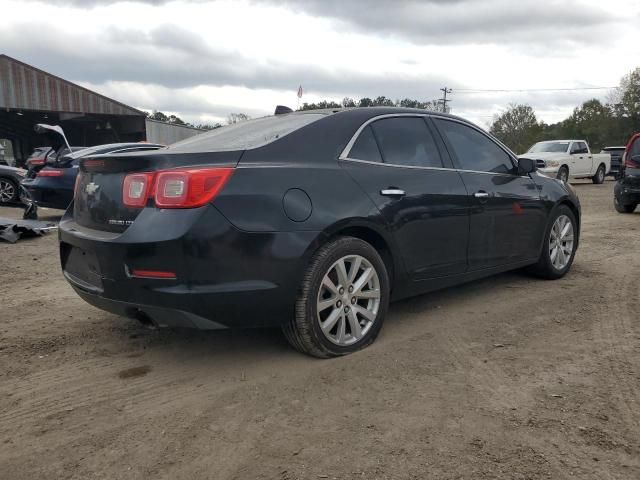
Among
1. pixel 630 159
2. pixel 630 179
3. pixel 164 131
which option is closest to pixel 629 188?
pixel 630 179

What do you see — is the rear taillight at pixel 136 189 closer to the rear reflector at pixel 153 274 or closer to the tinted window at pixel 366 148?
the rear reflector at pixel 153 274

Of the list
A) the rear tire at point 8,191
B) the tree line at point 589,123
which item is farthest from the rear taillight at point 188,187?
the tree line at point 589,123

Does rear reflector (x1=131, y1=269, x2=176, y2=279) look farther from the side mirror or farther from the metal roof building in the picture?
the metal roof building

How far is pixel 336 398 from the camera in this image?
9.39ft

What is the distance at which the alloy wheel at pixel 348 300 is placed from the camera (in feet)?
10.7

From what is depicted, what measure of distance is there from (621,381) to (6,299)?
16.0 feet

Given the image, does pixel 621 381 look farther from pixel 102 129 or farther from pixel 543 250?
pixel 102 129

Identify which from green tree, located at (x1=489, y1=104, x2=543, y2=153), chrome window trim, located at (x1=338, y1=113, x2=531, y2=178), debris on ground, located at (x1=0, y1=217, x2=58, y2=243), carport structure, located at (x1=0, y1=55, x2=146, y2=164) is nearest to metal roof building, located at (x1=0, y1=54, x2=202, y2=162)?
carport structure, located at (x1=0, y1=55, x2=146, y2=164)

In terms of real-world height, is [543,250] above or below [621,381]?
above

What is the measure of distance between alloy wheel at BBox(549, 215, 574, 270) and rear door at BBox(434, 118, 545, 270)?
0.32 m

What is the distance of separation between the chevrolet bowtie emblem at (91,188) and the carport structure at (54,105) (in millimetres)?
25367

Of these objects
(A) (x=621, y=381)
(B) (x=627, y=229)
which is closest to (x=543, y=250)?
(A) (x=621, y=381)

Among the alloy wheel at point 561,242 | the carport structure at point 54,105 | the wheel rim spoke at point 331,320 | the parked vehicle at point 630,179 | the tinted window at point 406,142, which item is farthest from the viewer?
the carport structure at point 54,105

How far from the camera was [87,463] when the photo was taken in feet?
7.61
